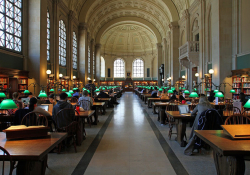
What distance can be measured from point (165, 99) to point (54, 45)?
10.5 m

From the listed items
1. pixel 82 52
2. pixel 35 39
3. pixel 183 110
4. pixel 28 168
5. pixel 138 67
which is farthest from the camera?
pixel 138 67

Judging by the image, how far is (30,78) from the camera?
12.5 metres

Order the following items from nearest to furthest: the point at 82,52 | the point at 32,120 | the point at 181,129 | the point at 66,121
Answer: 1. the point at 32,120
2. the point at 66,121
3. the point at 181,129
4. the point at 82,52

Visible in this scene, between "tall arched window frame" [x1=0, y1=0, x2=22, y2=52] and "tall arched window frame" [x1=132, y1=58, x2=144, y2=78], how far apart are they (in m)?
33.4

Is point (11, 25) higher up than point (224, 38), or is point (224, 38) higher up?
point (11, 25)

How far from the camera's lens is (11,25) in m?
11.1

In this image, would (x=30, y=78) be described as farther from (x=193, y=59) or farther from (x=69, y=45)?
(x=193, y=59)

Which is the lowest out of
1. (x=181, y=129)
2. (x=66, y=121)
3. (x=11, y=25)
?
(x=181, y=129)

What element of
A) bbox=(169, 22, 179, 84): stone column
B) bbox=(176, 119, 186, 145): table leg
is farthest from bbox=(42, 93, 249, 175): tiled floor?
bbox=(169, 22, 179, 84): stone column

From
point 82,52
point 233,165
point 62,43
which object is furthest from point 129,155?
point 82,52

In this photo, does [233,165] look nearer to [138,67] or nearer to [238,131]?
[238,131]

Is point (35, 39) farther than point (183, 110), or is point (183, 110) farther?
point (35, 39)

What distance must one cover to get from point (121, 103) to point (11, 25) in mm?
9795

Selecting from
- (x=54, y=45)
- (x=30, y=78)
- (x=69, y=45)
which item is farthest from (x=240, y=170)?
(x=69, y=45)
